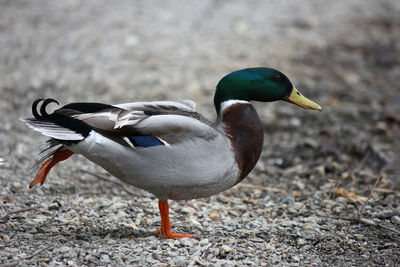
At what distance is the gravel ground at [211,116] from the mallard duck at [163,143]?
1.29 ft

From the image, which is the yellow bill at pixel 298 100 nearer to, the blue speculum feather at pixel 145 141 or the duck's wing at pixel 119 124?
the duck's wing at pixel 119 124

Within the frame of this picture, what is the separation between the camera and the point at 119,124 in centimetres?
360

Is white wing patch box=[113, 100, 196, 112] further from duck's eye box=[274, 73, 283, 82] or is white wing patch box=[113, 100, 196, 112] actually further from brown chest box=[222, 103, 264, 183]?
duck's eye box=[274, 73, 283, 82]

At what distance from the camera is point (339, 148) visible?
253 inches

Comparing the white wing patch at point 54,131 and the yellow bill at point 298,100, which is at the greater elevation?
the white wing patch at point 54,131

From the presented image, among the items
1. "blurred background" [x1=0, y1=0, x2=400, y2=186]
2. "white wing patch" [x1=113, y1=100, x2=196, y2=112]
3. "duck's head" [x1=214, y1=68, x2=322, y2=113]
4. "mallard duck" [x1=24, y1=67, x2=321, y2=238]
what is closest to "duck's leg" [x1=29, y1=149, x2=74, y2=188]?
"mallard duck" [x1=24, y1=67, x2=321, y2=238]

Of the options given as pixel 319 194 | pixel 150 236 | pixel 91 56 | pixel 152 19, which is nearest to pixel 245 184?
pixel 319 194

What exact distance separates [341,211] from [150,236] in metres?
1.64

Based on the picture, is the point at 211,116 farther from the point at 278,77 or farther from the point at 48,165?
the point at 48,165

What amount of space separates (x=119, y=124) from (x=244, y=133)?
0.80m

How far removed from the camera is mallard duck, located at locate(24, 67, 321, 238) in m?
3.59

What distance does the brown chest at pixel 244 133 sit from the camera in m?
3.78

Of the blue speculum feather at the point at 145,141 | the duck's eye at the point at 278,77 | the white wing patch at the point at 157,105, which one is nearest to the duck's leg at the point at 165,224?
the blue speculum feather at the point at 145,141

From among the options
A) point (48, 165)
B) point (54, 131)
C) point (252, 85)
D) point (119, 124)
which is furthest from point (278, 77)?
point (48, 165)
